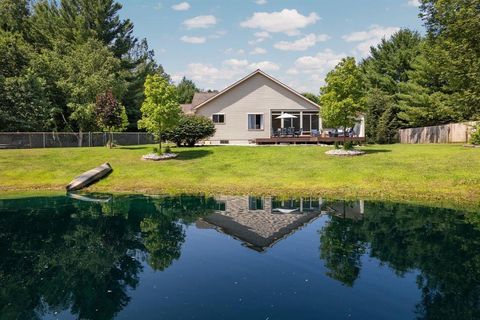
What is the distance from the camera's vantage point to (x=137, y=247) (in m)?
12.4

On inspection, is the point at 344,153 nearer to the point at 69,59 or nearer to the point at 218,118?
the point at 218,118

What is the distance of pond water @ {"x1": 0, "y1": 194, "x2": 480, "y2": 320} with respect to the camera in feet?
26.3

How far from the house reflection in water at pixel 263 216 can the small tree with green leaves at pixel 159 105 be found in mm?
10366

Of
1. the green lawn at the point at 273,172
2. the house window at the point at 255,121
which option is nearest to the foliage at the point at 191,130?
the green lawn at the point at 273,172

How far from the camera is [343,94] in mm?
28141

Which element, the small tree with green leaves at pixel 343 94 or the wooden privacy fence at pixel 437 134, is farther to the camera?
the wooden privacy fence at pixel 437 134

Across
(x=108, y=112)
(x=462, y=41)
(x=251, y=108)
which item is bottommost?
(x=108, y=112)

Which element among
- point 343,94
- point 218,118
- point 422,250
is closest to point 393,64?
point 218,118

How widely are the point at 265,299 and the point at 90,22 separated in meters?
53.3

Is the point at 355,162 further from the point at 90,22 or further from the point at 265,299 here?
the point at 90,22

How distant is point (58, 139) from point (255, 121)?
67.2 ft

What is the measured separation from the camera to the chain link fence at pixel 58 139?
3600 centimetres

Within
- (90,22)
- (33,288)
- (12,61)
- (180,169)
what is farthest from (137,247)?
(90,22)

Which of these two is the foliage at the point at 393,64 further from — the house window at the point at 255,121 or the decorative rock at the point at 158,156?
the decorative rock at the point at 158,156
